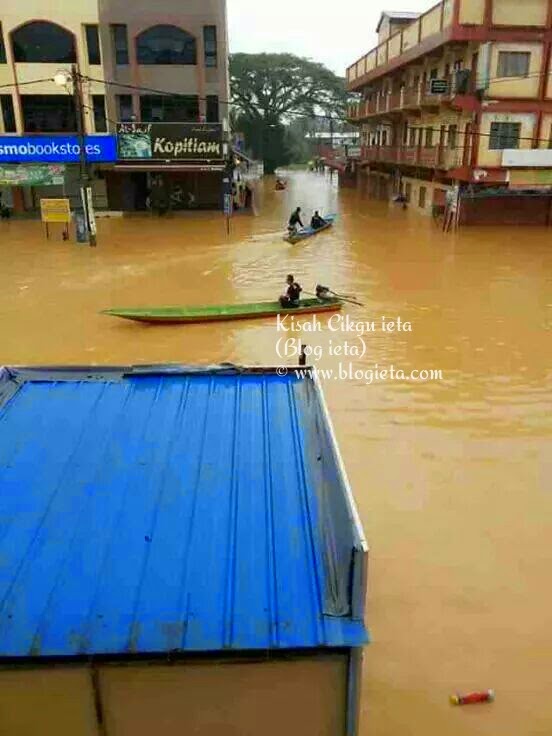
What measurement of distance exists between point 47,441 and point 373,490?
4321 millimetres

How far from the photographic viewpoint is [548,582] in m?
6.41

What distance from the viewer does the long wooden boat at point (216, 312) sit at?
13.8 meters

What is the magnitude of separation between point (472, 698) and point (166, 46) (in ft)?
100

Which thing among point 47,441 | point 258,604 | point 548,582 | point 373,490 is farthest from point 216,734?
point 373,490

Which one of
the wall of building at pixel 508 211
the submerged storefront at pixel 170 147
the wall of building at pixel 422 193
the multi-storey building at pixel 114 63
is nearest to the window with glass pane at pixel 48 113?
the multi-storey building at pixel 114 63

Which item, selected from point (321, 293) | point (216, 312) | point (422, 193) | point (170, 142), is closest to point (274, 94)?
point (422, 193)

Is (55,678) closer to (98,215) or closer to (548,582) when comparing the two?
(548,582)

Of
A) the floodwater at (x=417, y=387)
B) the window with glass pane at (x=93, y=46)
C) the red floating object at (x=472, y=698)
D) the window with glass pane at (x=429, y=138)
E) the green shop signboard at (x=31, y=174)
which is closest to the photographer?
the red floating object at (x=472, y=698)

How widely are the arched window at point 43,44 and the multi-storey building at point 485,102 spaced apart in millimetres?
15919

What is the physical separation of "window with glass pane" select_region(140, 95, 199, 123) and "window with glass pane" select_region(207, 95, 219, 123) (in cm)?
57

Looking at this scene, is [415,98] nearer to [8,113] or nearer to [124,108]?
[124,108]

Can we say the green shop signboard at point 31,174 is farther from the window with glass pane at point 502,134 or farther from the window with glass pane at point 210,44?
the window with glass pane at point 502,134

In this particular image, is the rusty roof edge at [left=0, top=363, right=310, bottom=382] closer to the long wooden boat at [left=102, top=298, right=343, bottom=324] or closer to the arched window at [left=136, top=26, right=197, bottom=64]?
the long wooden boat at [left=102, top=298, right=343, bottom=324]

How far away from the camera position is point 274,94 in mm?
61094
